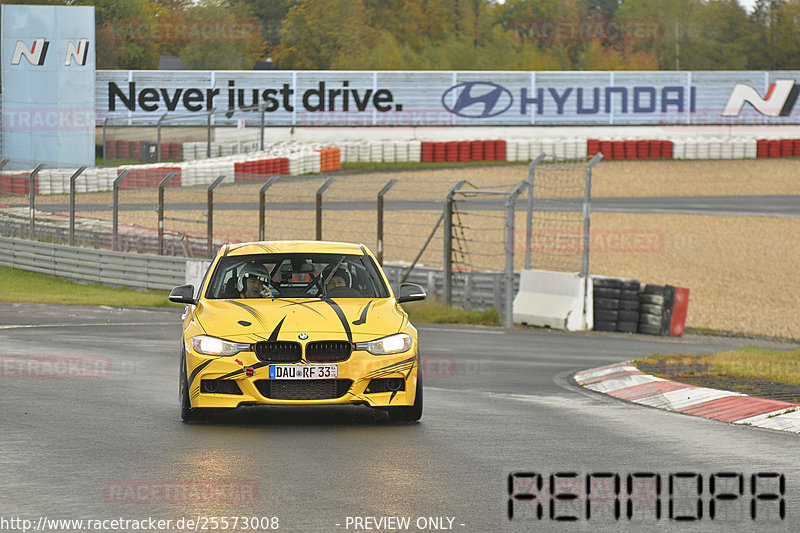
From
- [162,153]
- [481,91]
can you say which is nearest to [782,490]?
[162,153]

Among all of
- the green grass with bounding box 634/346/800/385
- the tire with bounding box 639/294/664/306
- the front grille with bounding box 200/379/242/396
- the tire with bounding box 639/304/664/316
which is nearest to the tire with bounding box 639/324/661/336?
the tire with bounding box 639/304/664/316

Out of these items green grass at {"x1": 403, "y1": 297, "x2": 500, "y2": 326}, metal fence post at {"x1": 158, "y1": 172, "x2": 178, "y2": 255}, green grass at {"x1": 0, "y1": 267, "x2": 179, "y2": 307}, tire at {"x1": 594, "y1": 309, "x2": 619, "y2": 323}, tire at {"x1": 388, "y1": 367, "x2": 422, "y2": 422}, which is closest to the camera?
tire at {"x1": 388, "y1": 367, "x2": 422, "y2": 422}

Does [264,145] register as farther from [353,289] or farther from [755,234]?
[353,289]

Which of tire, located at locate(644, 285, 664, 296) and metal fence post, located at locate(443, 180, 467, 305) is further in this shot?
metal fence post, located at locate(443, 180, 467, 305)

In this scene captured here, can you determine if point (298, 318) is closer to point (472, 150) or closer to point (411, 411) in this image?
point (411, 411)

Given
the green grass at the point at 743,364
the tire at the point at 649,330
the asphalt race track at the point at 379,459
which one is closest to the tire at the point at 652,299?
the tire at the point at 649,330

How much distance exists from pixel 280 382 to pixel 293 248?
183 cm

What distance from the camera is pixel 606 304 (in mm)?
21516

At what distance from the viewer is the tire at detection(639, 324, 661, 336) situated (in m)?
21.2

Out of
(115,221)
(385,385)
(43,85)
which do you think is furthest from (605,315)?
(43,85)

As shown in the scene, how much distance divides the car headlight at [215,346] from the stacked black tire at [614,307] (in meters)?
12.4

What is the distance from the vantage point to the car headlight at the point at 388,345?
32.1ft

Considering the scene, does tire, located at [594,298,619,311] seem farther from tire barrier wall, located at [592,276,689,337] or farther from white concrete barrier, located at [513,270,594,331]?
white concrete barrier, located at [513,270,594,331]

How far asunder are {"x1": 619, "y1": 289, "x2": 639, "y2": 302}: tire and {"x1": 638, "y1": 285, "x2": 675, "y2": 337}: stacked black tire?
14 cm
